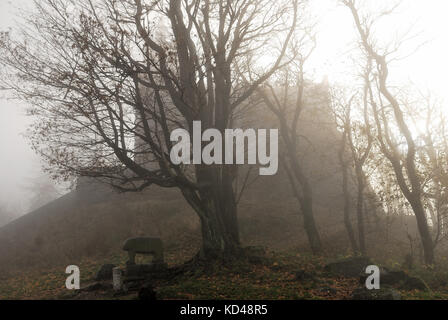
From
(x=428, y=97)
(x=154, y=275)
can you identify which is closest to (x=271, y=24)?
(x=154, y=275)

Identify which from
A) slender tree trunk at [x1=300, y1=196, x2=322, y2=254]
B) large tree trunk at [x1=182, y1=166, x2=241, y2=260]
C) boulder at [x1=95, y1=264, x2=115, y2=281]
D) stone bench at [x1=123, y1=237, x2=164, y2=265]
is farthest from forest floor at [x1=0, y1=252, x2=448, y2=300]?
slender tree trunk at [x1=300, y1=196, x2=322, y2=254]

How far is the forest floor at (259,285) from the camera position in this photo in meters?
8.19

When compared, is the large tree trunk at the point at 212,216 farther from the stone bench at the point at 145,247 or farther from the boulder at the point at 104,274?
the boulder at the point at 104,274

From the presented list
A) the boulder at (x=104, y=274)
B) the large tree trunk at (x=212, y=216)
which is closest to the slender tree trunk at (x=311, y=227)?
the large tree trunk at (x=212, y=216)

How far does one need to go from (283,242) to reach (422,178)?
9611 millimetres

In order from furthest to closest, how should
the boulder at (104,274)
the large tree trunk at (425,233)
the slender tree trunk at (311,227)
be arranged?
the slender tree trunk at (311,227)
the large tree trunk at (425,233)
the boulder at (104,274)

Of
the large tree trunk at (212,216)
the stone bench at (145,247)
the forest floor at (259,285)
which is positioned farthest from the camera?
the stone bench at (145,247)

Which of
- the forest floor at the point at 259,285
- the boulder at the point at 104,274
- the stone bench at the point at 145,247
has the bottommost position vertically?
the boulder at the point at 104,274

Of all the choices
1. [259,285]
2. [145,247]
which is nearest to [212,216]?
[145,247]

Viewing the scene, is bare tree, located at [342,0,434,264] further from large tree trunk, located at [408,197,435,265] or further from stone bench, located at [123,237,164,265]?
stone bench, located at [123,237,164,265]

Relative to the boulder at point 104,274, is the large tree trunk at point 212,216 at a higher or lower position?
higher

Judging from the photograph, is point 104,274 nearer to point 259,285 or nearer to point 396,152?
point 259,285

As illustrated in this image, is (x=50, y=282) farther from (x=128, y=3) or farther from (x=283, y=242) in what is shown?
(x=283, y=242)

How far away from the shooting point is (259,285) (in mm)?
9195
